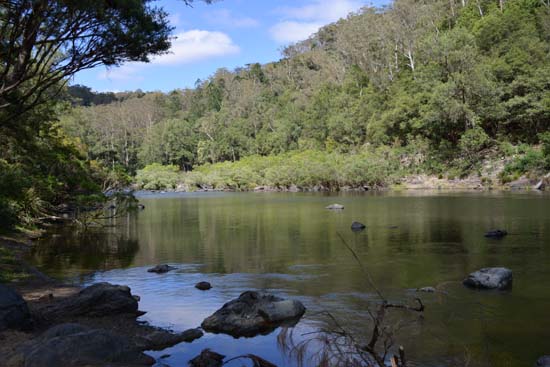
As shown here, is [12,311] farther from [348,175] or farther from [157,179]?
[157,179]

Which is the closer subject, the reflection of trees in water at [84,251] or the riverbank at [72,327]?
the riverbank at [72,327]

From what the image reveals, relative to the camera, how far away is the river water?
10047mm

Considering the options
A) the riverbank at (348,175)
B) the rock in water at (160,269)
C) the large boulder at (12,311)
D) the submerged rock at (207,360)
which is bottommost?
the submerged rock at (207,360)

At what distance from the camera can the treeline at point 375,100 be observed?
195 feet

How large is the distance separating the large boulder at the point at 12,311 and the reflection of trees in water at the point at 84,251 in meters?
8.49

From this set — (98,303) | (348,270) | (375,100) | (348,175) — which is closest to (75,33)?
(98,303)

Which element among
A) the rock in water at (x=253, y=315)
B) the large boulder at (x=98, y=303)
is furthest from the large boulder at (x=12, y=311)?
the rock in water at (x=253, y=315)

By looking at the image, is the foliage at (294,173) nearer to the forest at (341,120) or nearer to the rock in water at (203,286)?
the forest at (341,120)

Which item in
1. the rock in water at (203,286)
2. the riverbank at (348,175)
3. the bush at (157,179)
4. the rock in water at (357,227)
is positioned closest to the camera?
the rock in water at (203,286)

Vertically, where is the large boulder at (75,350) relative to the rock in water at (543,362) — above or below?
above

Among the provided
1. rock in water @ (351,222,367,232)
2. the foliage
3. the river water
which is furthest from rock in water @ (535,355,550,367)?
the foliage

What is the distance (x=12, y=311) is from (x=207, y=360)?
3.83 m

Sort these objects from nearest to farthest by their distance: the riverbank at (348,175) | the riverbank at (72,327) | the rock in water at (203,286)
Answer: the riverbank at (72,327) < the rock in water at (203,286) < the riverbank at (348,175)

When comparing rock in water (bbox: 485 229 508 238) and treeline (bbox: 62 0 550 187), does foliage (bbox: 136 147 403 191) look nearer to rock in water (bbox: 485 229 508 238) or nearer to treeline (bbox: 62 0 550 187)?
treeline (bbox: 62 0 550 187)
